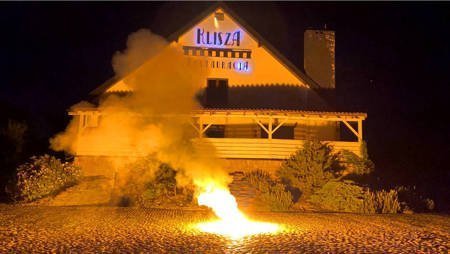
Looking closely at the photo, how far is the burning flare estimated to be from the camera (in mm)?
11365

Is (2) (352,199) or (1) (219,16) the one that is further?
(1) (219,16)

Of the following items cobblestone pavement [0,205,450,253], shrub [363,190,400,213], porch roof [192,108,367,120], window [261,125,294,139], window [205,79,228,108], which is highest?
window [205,79,228,108]

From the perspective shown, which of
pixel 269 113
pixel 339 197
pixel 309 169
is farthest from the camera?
pixel 269 113

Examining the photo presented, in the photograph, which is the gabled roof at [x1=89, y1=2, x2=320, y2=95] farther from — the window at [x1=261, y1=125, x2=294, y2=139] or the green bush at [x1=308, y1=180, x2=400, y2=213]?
the green bush at [x1=308, y1=180, x2=400, y2=213]

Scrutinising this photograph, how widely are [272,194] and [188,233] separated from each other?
613 centimetres

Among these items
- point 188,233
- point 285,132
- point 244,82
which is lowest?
point 188,233

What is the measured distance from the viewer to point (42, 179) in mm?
17703

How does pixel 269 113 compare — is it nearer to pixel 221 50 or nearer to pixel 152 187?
pixel 221 50

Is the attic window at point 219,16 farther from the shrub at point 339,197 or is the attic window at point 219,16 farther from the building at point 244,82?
the shrub at point 339,197

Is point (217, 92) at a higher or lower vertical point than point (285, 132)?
higher

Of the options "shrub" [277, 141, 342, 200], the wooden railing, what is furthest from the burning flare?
the wooden railing

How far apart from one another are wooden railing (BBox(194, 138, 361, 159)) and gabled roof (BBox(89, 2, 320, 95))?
159 inches

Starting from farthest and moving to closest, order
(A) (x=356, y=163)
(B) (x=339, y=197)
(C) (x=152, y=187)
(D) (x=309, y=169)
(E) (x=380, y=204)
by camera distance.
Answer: (A) (x=356, y=163), (D) (x=309, y=169), (C) (x=152, y=187), (B) (x=339, y=197), (E) (x=380, y=204)

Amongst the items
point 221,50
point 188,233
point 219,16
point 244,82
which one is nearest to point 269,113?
point 244,82
